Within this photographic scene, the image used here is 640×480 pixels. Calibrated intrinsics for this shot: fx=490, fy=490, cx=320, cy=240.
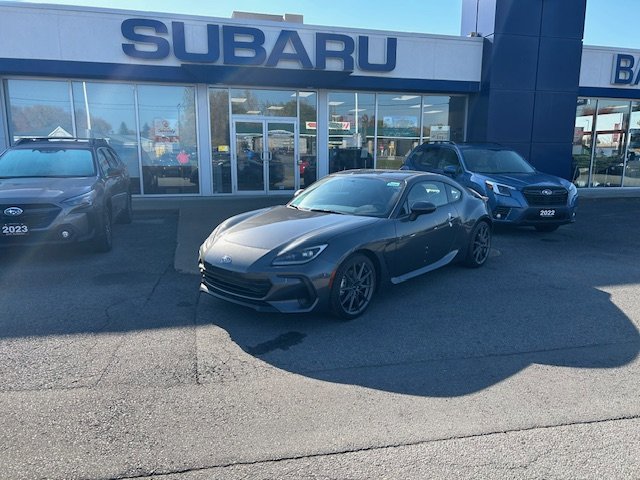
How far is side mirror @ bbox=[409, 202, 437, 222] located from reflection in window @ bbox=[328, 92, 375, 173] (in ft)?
33.7

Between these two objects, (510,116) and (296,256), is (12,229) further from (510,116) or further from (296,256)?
(510,116)

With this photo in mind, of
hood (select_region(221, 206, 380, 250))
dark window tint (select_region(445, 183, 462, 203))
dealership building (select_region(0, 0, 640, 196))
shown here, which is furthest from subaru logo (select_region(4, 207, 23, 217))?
dealership building (select_region(0, 0, 640, 196))

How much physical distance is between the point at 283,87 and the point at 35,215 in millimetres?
9410

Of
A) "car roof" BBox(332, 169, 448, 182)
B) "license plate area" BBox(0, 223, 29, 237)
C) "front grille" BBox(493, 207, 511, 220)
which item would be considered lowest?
"front grille" BBox(493, 207, 511, 220)

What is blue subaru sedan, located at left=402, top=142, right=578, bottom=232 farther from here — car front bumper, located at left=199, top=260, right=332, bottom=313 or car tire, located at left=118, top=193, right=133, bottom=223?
car tire, located at left=118, top=193, right=133, bottom=223

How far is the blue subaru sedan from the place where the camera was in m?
9.11

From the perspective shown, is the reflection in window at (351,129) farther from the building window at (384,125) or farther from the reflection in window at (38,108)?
the reflection in window at (38,108)

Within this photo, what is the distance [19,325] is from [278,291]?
256 cm

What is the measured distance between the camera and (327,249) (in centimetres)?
466

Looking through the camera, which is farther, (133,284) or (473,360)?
(133,284)

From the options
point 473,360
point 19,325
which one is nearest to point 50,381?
point 19,325

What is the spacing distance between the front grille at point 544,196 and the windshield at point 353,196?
14.2ft

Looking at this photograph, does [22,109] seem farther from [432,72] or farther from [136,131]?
[432,72]

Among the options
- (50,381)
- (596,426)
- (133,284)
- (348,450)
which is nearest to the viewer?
(348,450)
